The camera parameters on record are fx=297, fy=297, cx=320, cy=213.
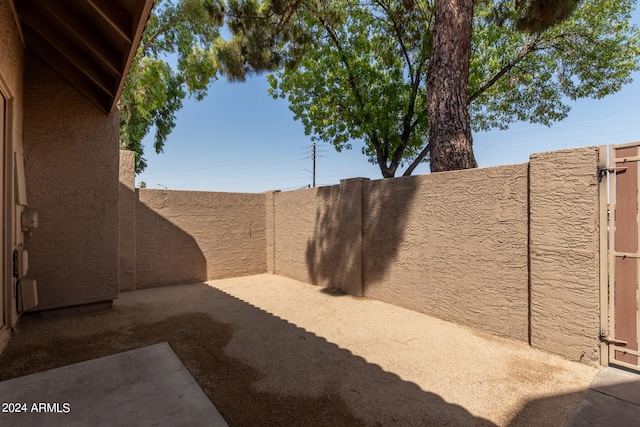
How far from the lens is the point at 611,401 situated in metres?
2.51

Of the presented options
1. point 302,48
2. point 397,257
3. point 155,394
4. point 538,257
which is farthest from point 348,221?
point 302,48

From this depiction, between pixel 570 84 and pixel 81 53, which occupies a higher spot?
pixel 570 84

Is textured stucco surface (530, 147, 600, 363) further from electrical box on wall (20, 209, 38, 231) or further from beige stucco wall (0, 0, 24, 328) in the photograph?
electrical box on wall (20, 209, 38, 231)

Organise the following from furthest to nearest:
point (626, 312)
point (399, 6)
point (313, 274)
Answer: point (399, 6) → point (313, 274) → point (626, 312)

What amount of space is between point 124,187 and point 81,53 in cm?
291

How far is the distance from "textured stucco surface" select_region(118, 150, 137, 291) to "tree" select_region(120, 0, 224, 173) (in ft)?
14.0

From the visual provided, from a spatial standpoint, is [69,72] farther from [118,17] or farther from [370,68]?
[370,68]

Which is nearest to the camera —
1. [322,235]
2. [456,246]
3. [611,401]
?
[611,401]

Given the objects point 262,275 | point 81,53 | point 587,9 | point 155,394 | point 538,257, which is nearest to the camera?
point 155,394

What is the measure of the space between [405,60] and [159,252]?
10.3m

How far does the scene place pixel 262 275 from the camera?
833 cm

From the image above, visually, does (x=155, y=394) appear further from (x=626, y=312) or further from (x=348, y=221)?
(x=348, y=221)

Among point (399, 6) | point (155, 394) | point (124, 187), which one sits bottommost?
point (155, 394)

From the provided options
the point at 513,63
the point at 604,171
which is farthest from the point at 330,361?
the point at 513,63
